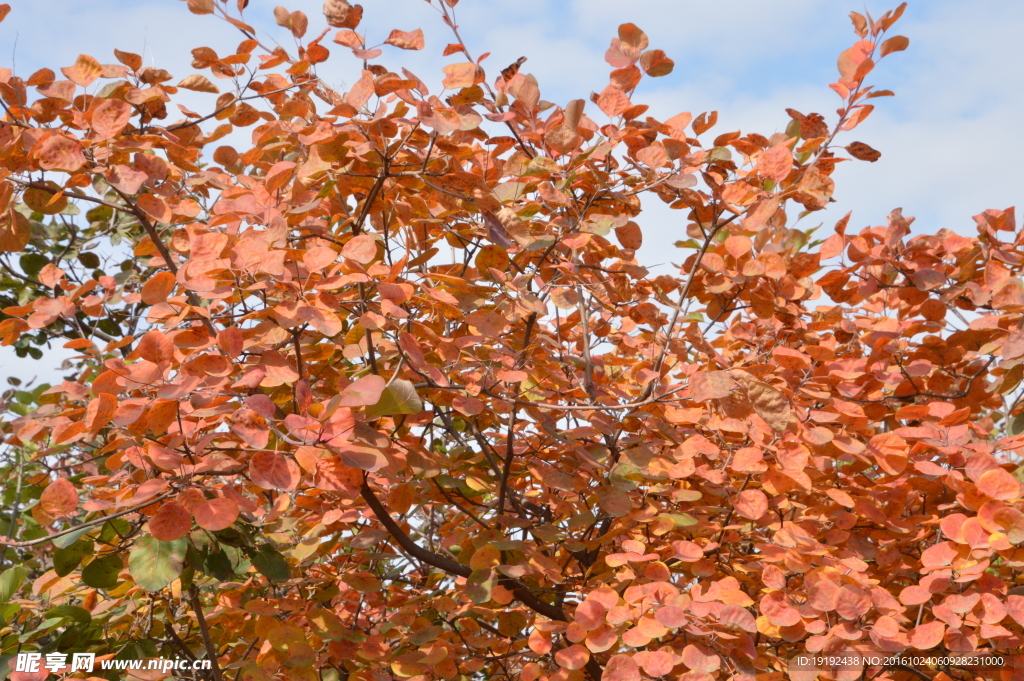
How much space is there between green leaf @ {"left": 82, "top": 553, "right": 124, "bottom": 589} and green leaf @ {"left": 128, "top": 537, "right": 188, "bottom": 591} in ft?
0.73

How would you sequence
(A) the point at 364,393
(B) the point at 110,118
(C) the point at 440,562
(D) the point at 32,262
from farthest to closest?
(D) the point at 32,262
(C) the point at 440,562
(B) the point at 110,118
(A) the point at 364,393

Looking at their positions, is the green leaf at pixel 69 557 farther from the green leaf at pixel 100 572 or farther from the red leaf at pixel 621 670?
the red leaf at pixel 621 670

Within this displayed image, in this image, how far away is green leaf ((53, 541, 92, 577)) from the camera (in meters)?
1.52

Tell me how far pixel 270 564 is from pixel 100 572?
33 centimetres

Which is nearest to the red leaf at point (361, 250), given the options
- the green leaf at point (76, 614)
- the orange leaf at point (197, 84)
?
the orange leaf at point (197, 84)

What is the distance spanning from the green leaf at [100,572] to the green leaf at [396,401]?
0.71 meters

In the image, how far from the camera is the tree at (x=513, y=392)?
138 centimetres

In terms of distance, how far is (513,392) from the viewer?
1.68 metres

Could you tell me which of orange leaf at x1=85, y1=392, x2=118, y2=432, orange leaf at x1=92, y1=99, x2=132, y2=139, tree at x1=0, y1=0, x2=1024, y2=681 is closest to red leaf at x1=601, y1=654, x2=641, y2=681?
tree at x1=0, y1=0, x2=1024, y2=681

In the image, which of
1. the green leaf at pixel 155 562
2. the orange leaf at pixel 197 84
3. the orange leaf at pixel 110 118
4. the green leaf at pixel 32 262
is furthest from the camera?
the green leaf at pixel 32 262

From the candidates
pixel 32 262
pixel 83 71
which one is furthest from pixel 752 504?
pixel 32 262

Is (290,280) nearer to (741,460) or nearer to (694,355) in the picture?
(741,460)

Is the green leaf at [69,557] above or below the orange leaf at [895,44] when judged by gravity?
below

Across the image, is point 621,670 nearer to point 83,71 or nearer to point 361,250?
point 361,250
